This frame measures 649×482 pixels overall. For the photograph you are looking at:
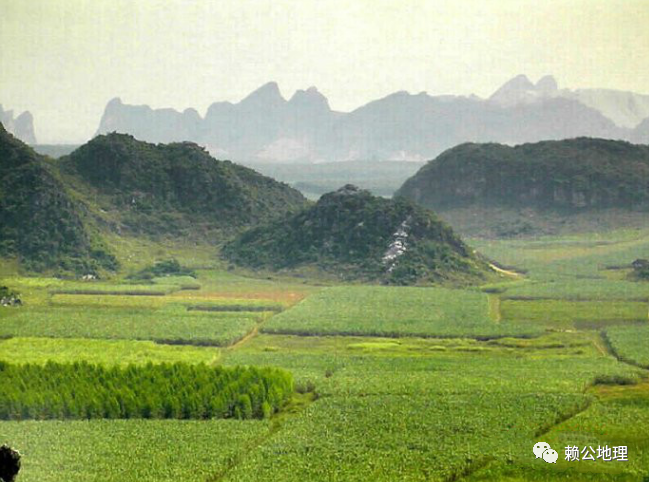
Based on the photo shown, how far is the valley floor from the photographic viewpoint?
36.0m

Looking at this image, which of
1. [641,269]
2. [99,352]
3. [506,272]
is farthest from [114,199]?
[99,352]

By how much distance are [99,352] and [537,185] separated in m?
93.9

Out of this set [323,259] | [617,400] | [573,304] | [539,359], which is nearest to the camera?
[617,400]

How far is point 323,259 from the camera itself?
93375 mm

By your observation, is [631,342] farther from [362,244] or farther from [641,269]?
[362,244]

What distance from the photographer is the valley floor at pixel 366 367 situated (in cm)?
3600

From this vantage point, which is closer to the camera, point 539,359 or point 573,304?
point 539,359

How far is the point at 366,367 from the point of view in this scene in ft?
173


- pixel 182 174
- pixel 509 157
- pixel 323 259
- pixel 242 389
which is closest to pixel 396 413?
pixel 242 389

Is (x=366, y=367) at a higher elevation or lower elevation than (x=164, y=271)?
lower

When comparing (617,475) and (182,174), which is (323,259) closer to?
(182,174)

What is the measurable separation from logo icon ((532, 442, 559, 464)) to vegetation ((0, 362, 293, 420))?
1223cm

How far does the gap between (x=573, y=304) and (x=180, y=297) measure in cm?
3004

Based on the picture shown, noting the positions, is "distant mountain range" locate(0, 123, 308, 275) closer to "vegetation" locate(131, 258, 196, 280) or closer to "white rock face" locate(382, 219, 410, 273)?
"vegetation" locate(131, 258, 196, 280)
